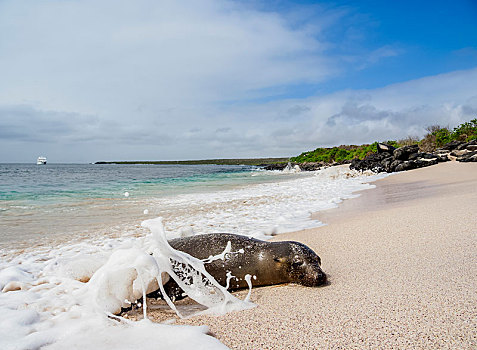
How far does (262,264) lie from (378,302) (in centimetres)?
97

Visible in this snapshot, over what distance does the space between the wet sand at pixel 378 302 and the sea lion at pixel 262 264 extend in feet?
0.33

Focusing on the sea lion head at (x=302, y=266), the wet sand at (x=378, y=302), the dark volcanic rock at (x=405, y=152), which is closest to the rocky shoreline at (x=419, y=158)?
the dark volcanic rock at (x=405, y=152)

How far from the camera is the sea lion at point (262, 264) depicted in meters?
2.52

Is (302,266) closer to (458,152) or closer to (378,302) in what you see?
(378,302)

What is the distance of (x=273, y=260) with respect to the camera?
2.66 metres

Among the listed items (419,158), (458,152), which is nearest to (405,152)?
(419,158)

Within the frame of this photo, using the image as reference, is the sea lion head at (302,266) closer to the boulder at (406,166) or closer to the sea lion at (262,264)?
the sea lion at (262,264)

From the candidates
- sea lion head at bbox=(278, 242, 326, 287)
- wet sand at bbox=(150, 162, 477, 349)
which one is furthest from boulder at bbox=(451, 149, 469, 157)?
sea lion head at bbox=(278, 242, 326, 287)

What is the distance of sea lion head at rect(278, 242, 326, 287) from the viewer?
8.04ft

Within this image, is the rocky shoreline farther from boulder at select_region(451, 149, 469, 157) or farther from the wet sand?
the wet sand

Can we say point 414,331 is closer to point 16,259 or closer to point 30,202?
point 16,259

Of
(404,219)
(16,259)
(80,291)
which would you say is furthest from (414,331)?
(16,259)

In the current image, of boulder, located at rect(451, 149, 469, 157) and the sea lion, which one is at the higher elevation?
boulder, located at rect(451, 149, 469, 157)

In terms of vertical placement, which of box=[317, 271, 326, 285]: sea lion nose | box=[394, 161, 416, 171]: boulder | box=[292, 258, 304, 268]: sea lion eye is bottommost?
box=[317, 271, 326, 285]: sea lion nose
